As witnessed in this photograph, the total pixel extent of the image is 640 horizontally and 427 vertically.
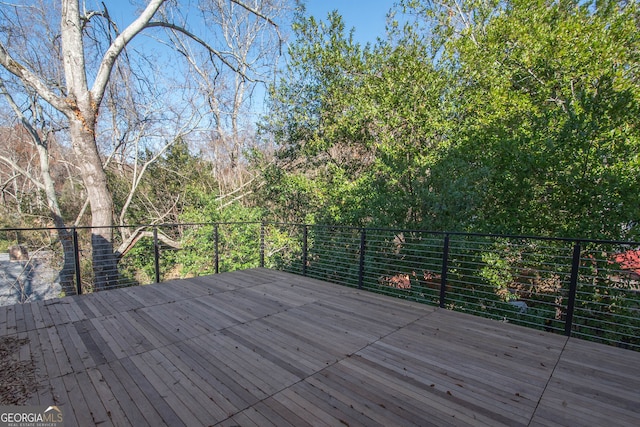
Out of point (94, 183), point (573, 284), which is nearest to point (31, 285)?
point (94, 183)

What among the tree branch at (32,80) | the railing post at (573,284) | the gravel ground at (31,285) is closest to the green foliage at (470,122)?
the railing post at (573,284)

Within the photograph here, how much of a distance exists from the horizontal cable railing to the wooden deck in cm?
93

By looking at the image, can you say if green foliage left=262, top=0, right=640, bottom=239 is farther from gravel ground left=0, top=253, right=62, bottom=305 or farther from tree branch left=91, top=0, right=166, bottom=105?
gravel ground left=0, top=253, right=62, bottom=305

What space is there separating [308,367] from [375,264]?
402 cm

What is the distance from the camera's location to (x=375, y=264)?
581 centimetres

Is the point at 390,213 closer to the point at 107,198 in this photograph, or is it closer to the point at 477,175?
the point at 477,175

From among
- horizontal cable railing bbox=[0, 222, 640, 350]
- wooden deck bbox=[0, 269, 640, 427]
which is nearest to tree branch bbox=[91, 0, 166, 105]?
horizontal cable railing bbox=[0, 222, 640, 350]

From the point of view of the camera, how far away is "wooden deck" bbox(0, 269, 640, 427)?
153 cm

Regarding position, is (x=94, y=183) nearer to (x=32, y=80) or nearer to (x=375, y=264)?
(x=32, y=80)

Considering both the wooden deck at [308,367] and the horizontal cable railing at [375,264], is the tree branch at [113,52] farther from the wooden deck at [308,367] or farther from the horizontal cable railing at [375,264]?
the wooden deck at [308,367]

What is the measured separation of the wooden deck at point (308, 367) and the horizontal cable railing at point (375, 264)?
3.04 feet

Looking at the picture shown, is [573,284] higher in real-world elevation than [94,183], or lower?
lower

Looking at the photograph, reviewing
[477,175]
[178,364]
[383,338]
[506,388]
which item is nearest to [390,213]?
[477,175]

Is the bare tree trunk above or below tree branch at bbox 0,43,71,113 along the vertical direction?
below
